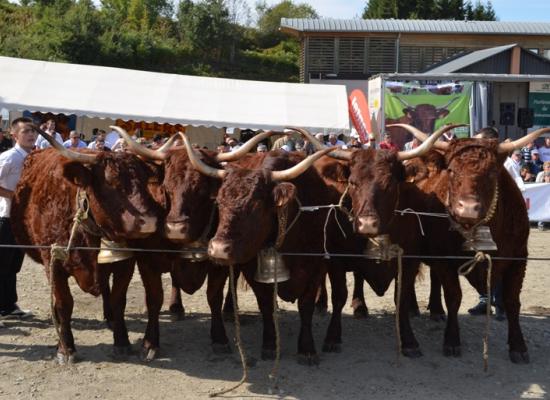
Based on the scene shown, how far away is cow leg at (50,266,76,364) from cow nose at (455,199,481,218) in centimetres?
326

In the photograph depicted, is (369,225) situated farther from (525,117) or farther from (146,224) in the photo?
(525,117)

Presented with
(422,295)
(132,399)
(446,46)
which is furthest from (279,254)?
(446,46)

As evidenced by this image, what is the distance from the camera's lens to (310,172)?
19.9 ft

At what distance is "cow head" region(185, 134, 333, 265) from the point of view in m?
4.83

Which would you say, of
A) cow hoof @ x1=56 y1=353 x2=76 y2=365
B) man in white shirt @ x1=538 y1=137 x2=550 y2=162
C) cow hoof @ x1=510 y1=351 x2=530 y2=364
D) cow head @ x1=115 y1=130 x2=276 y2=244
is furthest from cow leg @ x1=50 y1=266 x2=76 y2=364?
man in white shirt @ x1=538 y1=137 x2=550 y2=162

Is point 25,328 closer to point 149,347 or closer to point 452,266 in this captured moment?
point 149,347

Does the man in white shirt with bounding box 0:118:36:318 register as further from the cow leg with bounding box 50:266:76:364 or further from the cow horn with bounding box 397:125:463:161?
the cow horn with bounding box 397:125:463:161

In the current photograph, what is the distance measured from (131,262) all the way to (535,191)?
32.2ft

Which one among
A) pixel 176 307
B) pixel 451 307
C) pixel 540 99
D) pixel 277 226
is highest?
pixel 540 99

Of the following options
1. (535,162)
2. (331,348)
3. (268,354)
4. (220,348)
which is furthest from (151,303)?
(535,162)

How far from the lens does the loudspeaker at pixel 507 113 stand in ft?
61.1

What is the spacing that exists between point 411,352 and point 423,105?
1239 centimetres

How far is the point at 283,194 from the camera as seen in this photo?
5.02 meters

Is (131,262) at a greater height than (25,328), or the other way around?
(131,262)
